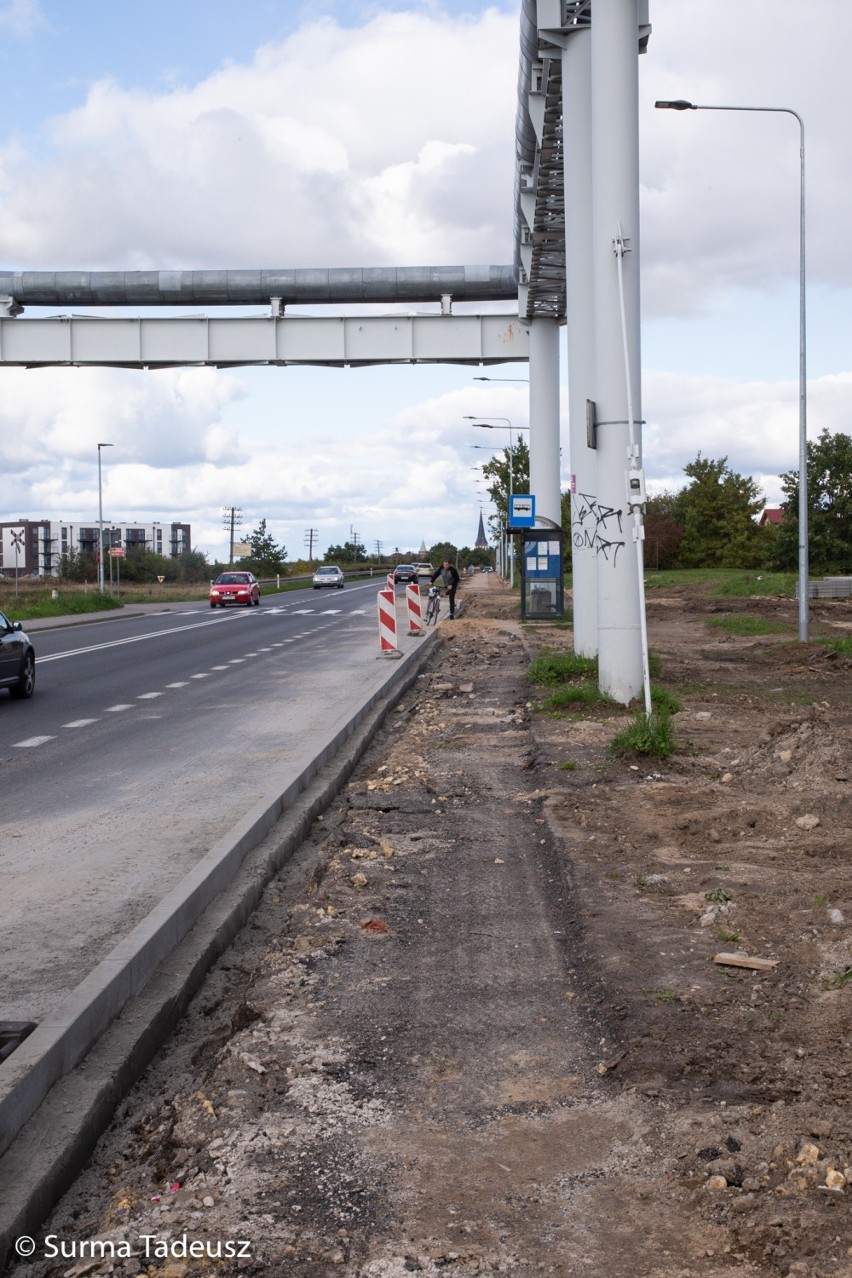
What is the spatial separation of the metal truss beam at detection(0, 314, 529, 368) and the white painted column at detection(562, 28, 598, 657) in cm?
1274

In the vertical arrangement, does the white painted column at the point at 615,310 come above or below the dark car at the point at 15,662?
above

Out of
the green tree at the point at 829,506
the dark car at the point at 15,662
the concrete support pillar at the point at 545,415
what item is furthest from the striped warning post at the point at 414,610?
the green tree at the point at 829,506

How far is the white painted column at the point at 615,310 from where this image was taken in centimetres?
1463

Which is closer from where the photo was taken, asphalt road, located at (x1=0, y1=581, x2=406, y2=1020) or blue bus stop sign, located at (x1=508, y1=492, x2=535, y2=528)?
asphalt road, located at (x1=0, y1=581, x2=406, y2=1020)

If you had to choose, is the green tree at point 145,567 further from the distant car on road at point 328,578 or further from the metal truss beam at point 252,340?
the metal truss beam at point 252,340

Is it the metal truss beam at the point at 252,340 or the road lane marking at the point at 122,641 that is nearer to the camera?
the road lane marking at the point at 122,641

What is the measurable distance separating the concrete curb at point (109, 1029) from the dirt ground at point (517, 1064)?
4.5 inches

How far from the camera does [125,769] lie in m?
12.3

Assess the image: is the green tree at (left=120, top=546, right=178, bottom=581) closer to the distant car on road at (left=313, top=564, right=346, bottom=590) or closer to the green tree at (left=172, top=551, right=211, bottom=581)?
the green tree at (left=172, top=551, right=211, bottom=581)

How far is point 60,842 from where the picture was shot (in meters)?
9.05

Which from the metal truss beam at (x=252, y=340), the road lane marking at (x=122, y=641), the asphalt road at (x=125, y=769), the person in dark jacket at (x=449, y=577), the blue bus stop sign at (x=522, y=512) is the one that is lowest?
the asphalt road at (x=125, y=769)

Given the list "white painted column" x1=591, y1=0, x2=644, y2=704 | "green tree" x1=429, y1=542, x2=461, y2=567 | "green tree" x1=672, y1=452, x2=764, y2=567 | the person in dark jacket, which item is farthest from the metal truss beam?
"green tree" x1=429, y1=542, x2=461, y2=567

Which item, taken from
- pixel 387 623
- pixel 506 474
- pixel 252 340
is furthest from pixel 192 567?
pixel 387 623

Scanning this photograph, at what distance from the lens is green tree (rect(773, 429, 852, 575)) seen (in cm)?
5375
